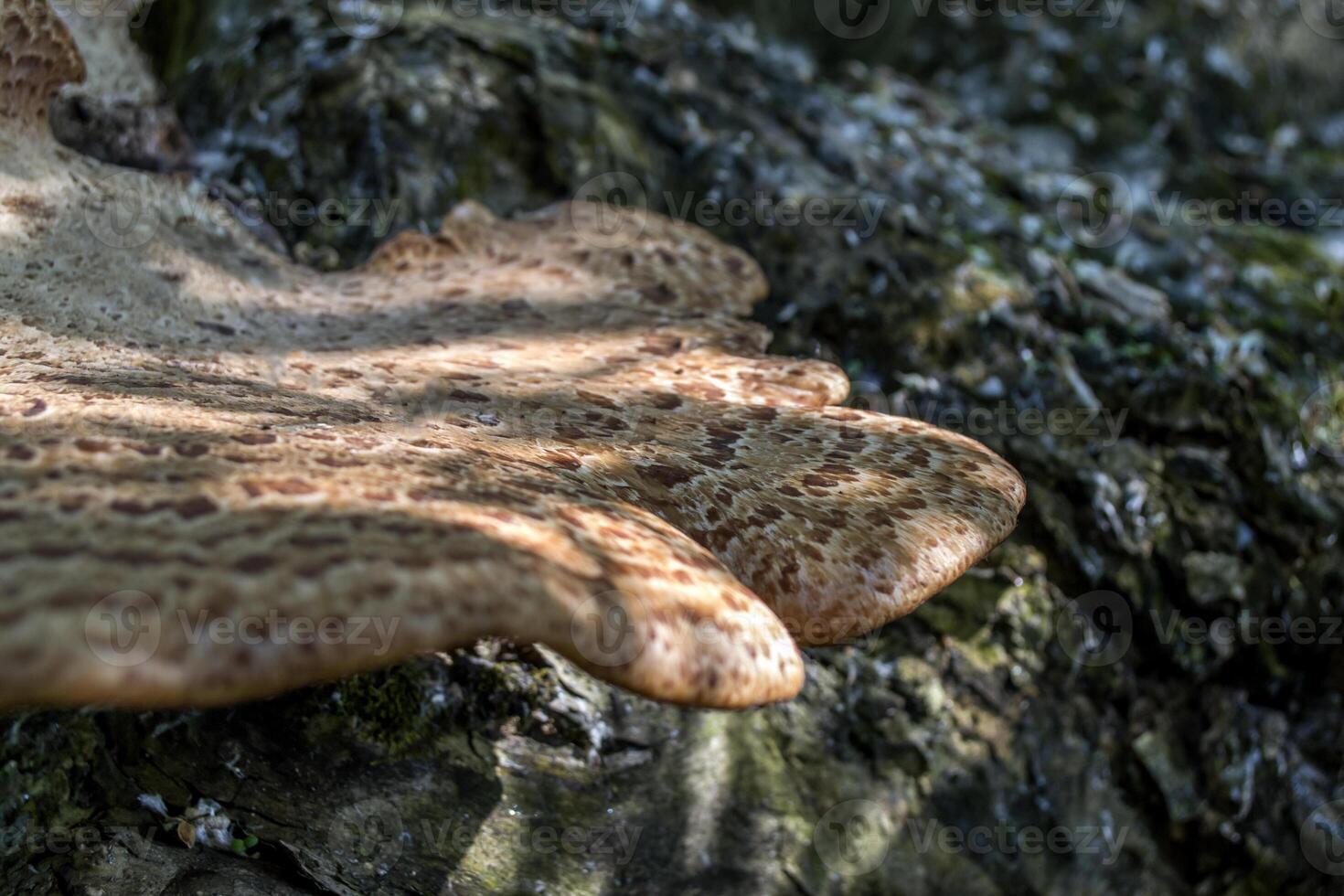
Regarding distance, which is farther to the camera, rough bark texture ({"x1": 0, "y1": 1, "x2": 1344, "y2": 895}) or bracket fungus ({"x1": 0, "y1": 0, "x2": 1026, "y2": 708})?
rough bark texture ({"x1": 0, "y1": 1, "x2": 1344, "y2": 895})

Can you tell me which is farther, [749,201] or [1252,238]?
[1252,238]

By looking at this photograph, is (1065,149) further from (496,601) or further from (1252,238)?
(496,601)

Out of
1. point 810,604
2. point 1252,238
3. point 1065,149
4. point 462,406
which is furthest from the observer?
point 1065,149

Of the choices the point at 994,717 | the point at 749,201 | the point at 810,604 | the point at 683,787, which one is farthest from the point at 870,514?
the point at 749,201

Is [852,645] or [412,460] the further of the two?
[852,645]

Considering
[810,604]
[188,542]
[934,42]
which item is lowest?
[810,604]
